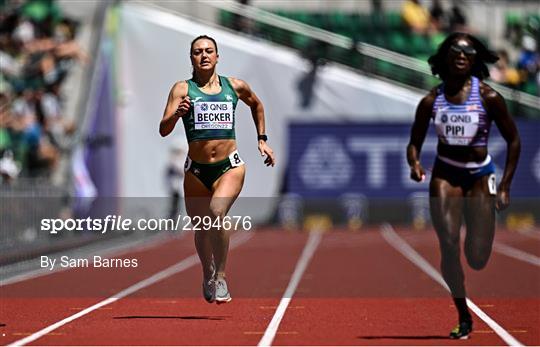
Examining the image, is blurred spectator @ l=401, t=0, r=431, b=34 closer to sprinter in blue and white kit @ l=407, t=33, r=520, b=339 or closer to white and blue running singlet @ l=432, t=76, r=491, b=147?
sprinter in blue and white kit @ l=407, t=33, r=520, b=339

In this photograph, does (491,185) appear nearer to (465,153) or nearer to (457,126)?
(465,153)

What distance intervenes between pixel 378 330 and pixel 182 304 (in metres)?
2.71

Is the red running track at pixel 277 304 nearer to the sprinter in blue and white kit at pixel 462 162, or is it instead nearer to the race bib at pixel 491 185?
the sprinter in blue and white kit at pixel 462 162

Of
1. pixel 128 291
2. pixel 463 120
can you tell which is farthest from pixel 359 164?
pixel 463 120

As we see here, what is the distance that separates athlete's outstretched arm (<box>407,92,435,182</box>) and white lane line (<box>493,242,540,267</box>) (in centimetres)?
863

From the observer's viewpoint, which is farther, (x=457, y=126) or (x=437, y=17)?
(x=437, y=17)

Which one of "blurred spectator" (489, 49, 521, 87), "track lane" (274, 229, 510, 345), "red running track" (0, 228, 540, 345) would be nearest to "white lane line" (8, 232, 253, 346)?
"red running track" (0, 228, 540, 345)

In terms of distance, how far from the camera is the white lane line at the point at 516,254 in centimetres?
1895

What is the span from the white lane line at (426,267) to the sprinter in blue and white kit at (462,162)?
47 cm

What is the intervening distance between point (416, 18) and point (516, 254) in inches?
462

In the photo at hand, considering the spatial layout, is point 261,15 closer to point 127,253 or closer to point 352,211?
Result: point 352,211

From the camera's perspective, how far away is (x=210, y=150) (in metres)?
10.3

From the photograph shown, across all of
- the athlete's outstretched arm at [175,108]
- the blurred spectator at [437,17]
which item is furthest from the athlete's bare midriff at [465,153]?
the blurred spectator at [437,17]

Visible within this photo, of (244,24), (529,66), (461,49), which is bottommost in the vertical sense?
(529,66)
